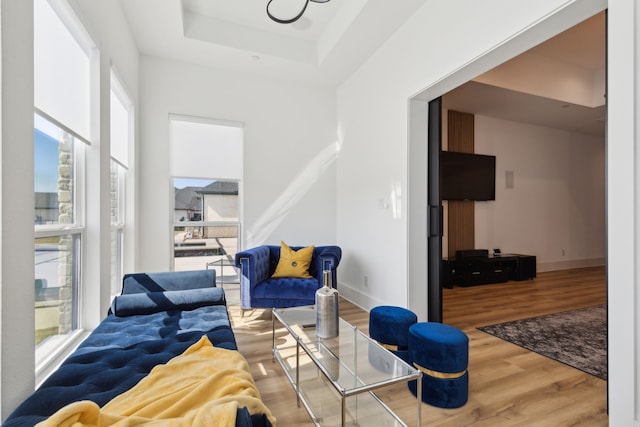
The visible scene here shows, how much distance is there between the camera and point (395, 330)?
2.27 m

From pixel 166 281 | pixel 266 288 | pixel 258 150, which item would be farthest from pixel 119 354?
pixel 258 150

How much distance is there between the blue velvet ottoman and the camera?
2.26 meters

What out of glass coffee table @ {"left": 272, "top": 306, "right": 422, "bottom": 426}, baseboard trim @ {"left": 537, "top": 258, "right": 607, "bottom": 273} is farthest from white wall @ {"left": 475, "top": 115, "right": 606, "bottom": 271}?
glass coffee table @ {"left": 272, "top": 306, "right": 422, "bottom": 426}

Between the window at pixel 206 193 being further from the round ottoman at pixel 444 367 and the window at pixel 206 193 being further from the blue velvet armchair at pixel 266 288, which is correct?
the round ottoman at pixel 444 367

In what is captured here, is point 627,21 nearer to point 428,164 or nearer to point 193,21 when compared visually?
point 428,164

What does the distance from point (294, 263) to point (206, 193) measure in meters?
1.62

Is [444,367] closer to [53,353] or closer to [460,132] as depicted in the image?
[53,353]

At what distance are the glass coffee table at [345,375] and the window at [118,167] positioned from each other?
1.96m

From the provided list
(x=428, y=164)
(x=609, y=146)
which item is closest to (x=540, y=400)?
(x=609, y=146)

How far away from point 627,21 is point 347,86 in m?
3.28

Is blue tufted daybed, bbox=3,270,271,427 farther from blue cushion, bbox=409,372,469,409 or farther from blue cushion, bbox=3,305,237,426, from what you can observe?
blue cushion, bbox=409,372,469,409

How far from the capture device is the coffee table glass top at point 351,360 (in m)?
1.44

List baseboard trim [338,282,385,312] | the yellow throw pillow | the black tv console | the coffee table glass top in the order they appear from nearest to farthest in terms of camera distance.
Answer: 1. the coffee table glass top
2. the yellow throw pillow
3. baseboard trim [338,282,385,312]
4. the black tv console

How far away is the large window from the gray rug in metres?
3.56
